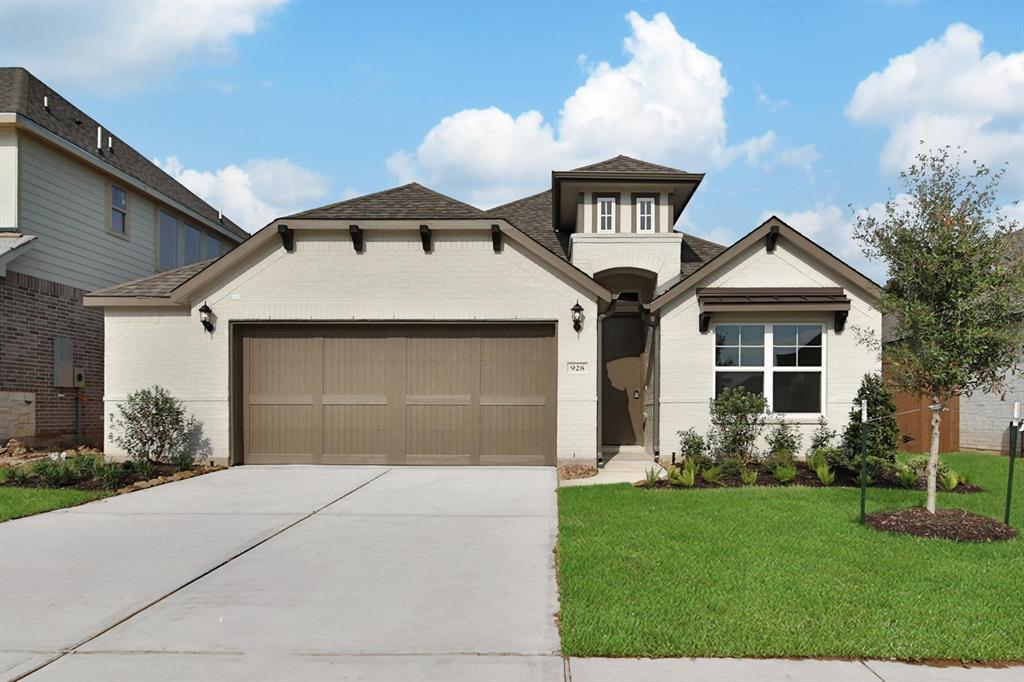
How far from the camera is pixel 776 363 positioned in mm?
12953

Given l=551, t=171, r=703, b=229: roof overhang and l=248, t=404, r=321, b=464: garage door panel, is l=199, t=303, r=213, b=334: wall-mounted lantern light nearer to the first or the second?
l=248, t=404, r=321, b=464: garage door panel

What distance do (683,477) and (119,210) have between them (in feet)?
51.6

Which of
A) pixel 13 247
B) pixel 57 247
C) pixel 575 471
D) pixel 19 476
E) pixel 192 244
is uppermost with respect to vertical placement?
pixel 192 244

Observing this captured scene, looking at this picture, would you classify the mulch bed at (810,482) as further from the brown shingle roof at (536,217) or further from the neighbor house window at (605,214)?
the brown shingle roof at (536,217)

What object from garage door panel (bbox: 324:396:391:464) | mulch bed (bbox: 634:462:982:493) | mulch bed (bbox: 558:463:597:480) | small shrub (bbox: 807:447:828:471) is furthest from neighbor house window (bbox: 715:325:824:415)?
garage door panel (bbox: 324:396:391:464)

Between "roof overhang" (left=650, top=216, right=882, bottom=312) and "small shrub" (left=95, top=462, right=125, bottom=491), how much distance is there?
31.8 feet

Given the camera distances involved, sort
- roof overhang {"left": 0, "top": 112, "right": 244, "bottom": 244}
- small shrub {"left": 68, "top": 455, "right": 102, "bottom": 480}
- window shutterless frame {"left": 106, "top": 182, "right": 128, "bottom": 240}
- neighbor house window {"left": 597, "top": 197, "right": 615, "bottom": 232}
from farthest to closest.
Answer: window shutterless frame {"left": 106, "top": 182, "right": 128, "bottom": 240} → neighbor house window {"left": 597, "top": 197, "right": 615, "bottom": 232} → roof overhang {"left": 0, "top": 112, "right": 244, "bottom": 244} → small shrub {"left": 68, "top": 455, "right": 102, "bottom": 480}

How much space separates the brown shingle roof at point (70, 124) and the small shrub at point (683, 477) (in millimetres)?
14686

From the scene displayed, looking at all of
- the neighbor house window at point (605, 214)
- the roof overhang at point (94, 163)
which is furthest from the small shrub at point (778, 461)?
the roof overhang at point (94, 163)

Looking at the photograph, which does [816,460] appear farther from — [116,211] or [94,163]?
[116,211]

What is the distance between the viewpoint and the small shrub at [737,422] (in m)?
12.1

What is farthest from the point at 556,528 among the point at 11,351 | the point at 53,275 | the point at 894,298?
the point at 53,275

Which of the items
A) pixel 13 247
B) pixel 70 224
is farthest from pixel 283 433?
pixel 70 224

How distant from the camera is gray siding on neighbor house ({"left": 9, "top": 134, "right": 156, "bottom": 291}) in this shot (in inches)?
570
